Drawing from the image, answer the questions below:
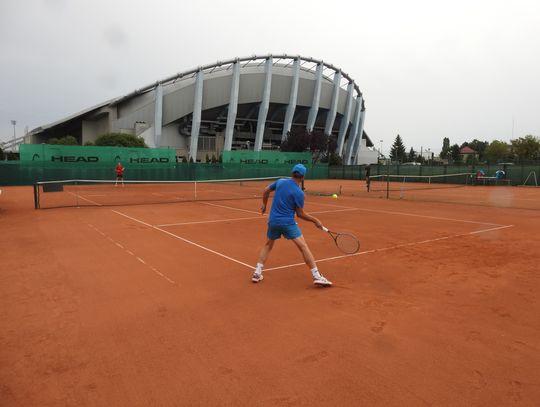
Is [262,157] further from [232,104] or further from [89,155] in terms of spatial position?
[89,155]

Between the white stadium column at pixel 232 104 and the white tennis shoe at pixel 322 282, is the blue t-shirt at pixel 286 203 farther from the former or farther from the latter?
the white stadium column at pixel 232 104

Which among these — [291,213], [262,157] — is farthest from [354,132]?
[291,213]

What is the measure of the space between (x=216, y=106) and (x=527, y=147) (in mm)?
55585

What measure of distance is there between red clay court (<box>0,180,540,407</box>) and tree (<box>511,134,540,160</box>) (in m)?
74.2

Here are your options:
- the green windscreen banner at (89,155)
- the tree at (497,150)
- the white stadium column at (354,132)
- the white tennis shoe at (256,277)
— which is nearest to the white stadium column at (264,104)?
the white stadium column at (354,132)

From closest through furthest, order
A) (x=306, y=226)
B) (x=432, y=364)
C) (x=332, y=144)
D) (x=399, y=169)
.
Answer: (x=432, y=364), (x=306, y=226), (x=399, y=169), (x=332, y=144)

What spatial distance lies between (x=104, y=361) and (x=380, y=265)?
471 cm

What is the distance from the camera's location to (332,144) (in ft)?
212

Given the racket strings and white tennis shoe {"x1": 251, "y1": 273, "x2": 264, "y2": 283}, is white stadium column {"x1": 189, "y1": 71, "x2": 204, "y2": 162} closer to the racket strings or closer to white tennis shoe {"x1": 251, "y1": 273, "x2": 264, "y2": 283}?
the racket strings

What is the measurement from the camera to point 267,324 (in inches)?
168

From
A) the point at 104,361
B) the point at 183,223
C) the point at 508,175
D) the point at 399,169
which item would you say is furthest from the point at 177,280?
the point at 399,169

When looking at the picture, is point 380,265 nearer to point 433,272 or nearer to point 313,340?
point 433,272

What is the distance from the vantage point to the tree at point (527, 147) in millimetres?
70000

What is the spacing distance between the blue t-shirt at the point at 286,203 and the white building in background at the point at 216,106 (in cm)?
5861
